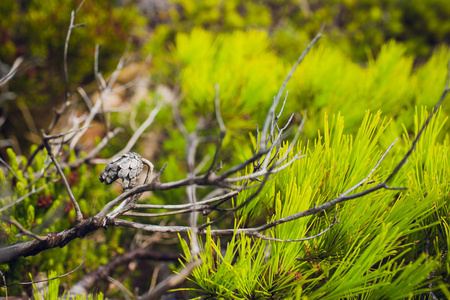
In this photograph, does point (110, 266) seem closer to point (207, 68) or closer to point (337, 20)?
point (207, 68)

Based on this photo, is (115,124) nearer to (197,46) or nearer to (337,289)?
(197,46)

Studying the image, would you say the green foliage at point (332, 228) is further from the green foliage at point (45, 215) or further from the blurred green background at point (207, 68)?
the green foliage at point (45, 215)

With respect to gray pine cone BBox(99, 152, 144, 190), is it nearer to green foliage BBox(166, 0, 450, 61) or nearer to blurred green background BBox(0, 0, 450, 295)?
blurred green background BBox(0, 0, 450, 295)

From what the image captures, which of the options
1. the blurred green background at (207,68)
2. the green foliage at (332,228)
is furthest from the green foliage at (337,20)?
the green foliage at (332,228)

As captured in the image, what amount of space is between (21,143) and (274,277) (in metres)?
1.75

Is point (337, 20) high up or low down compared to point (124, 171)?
up

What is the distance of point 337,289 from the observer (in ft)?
1.05

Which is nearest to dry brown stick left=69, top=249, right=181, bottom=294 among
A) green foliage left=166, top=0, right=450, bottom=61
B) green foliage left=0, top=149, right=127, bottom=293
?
green foliage left=0, top=149, right=127, bottom=293

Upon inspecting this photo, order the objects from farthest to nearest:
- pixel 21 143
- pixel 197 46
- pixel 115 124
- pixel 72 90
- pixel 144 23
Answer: pixel 144 23 → pixel 72 90 → pixel 21 143 → pixel 115 124 → pixel 197 46

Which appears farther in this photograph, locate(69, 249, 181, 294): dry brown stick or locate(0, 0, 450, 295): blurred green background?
locate(0, 0, 450, 295): blurred green background

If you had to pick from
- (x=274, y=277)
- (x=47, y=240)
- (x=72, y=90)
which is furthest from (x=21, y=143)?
(x=274, y=277)

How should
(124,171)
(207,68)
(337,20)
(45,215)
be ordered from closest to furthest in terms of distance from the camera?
(124,171) < (45,215) < (207,68) < (337,20)

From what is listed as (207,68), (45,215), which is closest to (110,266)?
(45,215)

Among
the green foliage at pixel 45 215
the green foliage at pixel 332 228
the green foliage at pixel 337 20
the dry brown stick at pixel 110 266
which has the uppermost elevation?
the green foliage at pixel 337 20
